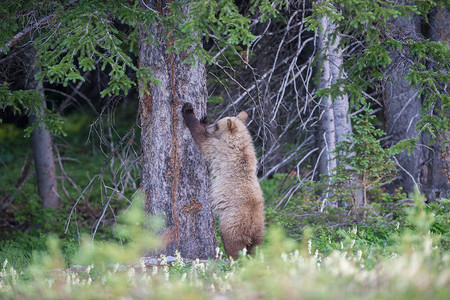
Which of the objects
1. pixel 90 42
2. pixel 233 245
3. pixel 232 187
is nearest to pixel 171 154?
pixel 232 187

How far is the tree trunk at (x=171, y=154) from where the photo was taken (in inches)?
244

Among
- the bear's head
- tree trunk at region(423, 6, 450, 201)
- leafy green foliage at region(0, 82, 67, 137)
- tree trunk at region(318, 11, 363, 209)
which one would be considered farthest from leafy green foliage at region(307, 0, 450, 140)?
leafy green foliage at region(0, 82, 67, 137)

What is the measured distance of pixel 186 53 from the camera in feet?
20.4

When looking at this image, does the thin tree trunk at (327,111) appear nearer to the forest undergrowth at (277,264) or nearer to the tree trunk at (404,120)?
the forest undergrowth at (277,264)

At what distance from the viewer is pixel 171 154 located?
6.21m

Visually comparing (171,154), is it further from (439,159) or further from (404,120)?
(404,120)

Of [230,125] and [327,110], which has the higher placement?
[327,110]

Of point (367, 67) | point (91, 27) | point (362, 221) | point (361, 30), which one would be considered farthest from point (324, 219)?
point (91, 27)

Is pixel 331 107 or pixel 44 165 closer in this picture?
pixel 331 107

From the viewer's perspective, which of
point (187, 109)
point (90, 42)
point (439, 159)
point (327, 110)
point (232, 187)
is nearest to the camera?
point (90, 42)

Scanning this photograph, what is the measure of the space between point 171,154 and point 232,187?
90 centimetres

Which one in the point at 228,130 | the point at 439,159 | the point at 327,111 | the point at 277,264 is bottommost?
the point at 277,264

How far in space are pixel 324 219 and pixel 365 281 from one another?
481 centimetres

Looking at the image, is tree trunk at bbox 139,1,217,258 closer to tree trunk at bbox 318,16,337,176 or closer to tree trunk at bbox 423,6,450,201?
tree trunk at bbox 318,16,337,176
